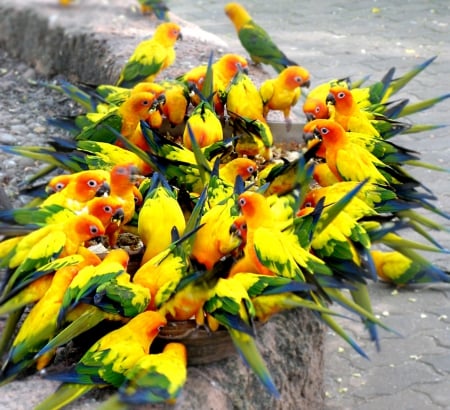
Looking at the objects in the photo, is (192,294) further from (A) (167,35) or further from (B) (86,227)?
(A) (167,35)

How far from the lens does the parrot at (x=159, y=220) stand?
7.95 feet

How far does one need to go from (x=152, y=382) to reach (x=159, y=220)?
63 centimetres

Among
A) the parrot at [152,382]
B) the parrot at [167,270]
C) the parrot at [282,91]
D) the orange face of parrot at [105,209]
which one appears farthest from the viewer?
the parrot at [282,91]

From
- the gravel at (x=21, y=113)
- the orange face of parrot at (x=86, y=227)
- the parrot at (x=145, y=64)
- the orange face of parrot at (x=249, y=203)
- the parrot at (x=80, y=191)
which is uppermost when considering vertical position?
the orange face of parrot at (x=249, y=203)

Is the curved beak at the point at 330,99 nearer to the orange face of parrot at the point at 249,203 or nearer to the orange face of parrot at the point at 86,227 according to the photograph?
the orange face of parrot at the point at 249,203

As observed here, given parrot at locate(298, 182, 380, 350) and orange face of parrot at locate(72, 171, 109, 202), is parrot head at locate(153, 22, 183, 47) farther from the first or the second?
parrot at locate(298, 182, 380, 350)

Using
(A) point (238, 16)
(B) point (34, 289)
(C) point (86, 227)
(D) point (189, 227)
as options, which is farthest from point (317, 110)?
(A) point (238, 16)

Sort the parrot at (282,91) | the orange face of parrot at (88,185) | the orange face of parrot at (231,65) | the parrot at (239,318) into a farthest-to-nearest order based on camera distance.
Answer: the orange face of parrot at (231,65) < the parrot at (282,91) < the orange face of parrot at (88,185) < the parrot at (239,318)

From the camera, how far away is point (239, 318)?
6.74 feet

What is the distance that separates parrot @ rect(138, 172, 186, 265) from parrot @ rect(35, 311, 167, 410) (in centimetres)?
37

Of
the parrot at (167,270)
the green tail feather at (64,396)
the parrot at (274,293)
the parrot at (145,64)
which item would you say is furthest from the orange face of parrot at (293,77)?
the green tail feather at (64,396)

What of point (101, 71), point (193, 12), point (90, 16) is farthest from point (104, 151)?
point (193, 12)

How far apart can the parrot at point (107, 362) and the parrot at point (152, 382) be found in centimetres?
3

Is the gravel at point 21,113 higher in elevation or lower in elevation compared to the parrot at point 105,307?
lower
